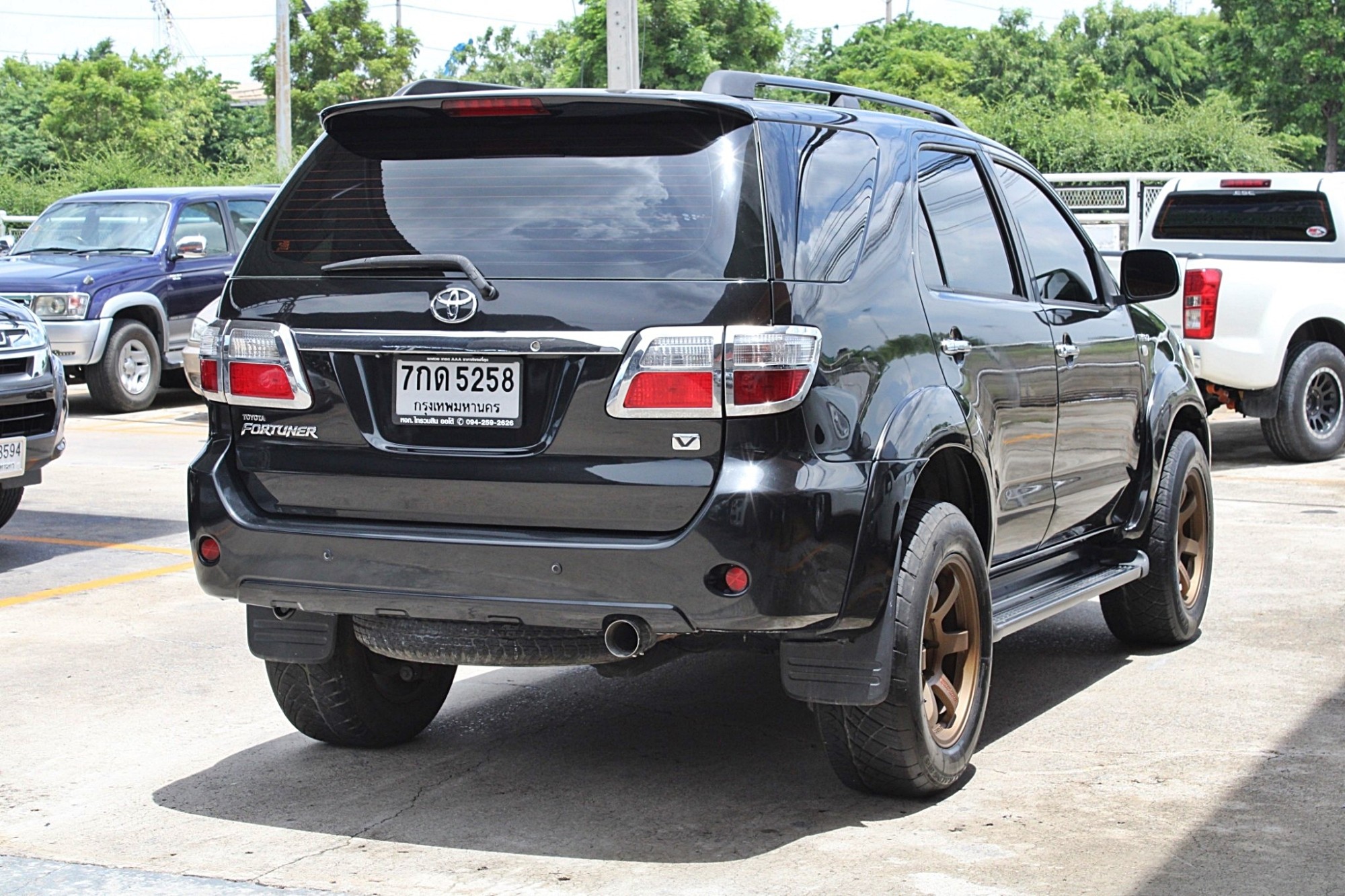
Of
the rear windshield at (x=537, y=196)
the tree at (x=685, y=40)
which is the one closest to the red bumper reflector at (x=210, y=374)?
the rear windshield at (x=537, y=196)

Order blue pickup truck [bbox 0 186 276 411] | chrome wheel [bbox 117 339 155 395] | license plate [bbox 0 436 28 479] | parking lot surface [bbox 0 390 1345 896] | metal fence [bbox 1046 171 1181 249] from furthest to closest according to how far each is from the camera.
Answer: metal fence [bbox 1046 171 1181 249]
chrome wheel [bbox 117 339 155 395]
blue pickup truck [bbox 0 186 276 411]
license plate [bbox 0 436 28 479]
parking lot surface [bbox 0 390 1345 896]

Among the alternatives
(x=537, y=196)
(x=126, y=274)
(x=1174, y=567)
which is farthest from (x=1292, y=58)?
(x=537, y=196)

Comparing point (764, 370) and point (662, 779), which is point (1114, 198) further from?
point (764, 370)

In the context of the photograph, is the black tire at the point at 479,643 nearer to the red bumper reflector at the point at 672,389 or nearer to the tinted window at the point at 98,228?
the red bumper reflector at the point at 672,389

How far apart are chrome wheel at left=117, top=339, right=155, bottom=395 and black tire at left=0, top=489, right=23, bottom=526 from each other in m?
7.13

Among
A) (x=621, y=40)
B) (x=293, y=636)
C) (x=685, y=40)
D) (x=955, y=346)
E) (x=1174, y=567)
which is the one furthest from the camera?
(x=685, y=40)

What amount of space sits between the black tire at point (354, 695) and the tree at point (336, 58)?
160 feet

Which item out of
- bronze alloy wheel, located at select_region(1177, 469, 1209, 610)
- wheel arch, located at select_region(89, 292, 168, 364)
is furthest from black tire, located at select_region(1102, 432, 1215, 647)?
wheel arch, located at select_region(89, 292, 168, 364)

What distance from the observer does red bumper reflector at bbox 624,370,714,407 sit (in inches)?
157

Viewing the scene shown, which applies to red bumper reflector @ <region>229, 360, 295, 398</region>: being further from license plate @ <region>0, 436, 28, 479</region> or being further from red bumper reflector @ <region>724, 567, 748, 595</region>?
license plate @ <region>0, 436, 28, 479</region>

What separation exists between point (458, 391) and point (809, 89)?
55.5 inches

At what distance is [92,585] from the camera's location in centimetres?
788

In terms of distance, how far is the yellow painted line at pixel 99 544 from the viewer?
8.72 metres

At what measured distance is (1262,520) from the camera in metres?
9.51
